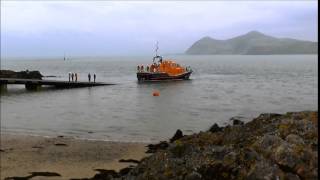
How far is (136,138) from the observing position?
24.6 metres

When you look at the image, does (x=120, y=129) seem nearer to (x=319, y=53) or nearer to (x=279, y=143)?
(x=279, y=143)

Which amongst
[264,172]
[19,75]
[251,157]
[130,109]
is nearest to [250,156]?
[251,157]

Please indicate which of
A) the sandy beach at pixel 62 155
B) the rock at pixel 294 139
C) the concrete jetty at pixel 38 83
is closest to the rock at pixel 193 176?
the rock at pixel 294 139

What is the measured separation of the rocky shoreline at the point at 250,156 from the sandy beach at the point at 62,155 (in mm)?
5806

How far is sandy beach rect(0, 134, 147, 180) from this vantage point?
16658 millimetres

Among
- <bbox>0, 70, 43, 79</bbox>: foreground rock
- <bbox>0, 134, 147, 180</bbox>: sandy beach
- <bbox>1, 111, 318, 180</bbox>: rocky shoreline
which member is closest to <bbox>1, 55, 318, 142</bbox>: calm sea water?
<bbox>0, 134, 147, 180</bbox>: sandy beach

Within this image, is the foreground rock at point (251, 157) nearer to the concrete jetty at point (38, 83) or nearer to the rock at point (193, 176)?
the rock at point (193, 176)

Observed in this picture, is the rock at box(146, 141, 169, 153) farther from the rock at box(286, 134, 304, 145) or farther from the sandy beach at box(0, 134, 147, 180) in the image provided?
the rock at box(286, 134, 304, 145)

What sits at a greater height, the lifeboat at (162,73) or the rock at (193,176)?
the lifeboat at (162,73)

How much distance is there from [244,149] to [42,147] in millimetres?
13781

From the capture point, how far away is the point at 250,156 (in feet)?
29.9

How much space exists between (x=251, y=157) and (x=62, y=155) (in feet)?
39.7

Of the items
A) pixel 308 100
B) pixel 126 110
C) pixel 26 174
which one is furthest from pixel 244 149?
pixel 308 100

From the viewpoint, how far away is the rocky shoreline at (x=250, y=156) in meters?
8.66
